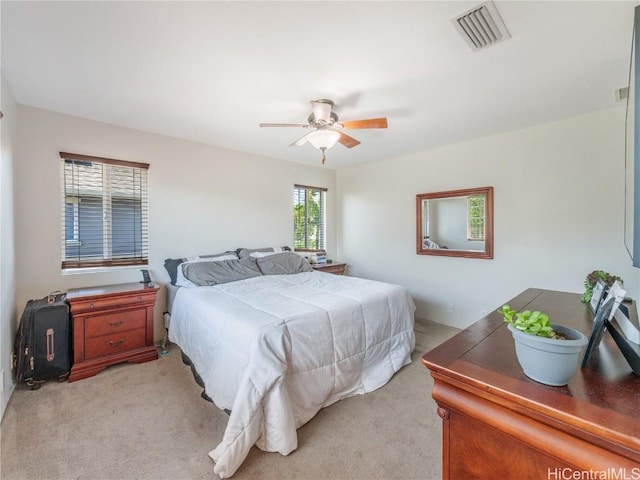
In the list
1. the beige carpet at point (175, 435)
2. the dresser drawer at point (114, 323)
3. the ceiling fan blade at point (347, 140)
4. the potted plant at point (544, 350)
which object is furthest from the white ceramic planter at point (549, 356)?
the dresser drawer at point (114, 323)

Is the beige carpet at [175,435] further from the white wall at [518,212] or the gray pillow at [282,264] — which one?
the white wall at [518,212]

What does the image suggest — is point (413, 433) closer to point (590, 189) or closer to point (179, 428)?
point (179, 428)

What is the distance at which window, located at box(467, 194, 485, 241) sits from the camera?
3578mm

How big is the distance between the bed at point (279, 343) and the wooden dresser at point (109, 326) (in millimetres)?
268

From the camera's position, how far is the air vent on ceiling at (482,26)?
1473 millimetres

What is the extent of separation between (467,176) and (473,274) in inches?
50.9

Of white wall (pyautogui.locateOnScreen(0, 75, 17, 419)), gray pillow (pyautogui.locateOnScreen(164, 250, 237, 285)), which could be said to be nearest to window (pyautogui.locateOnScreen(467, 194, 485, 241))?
gray pillow (pyautogui.locateOnScreen(164, 250, 237, 285))

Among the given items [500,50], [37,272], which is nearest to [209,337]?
[37,272]

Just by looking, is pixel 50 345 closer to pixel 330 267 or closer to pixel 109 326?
pixel 109 326

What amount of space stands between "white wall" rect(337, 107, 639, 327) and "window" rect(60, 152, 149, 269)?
341 cm

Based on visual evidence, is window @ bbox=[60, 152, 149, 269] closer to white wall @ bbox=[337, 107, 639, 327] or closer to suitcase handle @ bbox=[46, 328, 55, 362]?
suitcase handle @ bbox=[46, 328, 55, 362]

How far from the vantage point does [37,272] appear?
2.67 meters

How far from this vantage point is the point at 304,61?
1896 millimetres

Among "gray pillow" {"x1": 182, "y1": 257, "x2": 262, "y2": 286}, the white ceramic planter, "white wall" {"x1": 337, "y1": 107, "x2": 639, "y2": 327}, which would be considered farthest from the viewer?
"gray pillow" {"x1": 182, "y1": 257, "x2": 262, "y2": 286}
